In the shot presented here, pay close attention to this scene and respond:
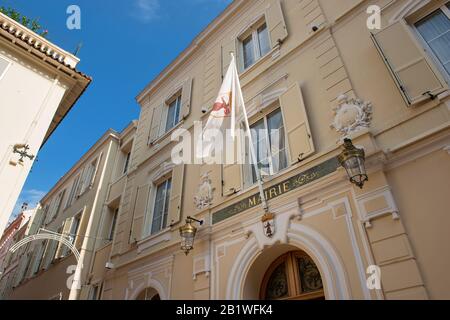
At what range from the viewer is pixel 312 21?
6.65 meters

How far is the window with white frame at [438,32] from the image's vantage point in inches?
173

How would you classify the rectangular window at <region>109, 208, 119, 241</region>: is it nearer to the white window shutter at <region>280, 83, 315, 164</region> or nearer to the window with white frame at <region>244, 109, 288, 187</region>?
the window with white frame at <region>244, 109, 288, 187</region>

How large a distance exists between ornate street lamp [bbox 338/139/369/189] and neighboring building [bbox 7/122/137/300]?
824 cm

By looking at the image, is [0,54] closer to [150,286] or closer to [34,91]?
[34,91]

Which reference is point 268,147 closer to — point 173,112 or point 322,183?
point 322,183

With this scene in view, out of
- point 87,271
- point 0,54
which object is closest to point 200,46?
point 0,54

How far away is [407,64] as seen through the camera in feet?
14.6

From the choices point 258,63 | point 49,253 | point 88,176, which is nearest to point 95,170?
point 88,176

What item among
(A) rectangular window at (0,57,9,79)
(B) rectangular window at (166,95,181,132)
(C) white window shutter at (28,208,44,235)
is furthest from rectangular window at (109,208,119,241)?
(C) white window shutter at (28,208,44,235)

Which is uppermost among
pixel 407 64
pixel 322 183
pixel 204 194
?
pixel 407 64

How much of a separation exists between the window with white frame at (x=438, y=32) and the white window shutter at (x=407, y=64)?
0.25 metres

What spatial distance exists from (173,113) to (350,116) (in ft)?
21.8
